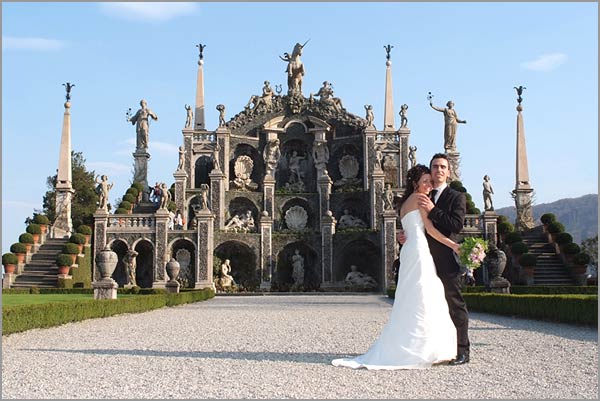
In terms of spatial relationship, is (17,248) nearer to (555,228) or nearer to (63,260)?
(63,260)

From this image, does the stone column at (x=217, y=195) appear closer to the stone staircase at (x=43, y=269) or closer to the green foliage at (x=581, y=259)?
Answer: the stone staircase at (x=43, y=269)

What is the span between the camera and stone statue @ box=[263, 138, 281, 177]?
4950 cm

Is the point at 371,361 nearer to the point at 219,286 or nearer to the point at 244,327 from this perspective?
the point at 244,327

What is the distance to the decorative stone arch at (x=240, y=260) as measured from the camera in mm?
43625

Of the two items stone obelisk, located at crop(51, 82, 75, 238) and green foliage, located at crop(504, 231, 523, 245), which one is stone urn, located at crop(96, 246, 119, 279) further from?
green foliage, located at crop(504, 231, 523, 245)

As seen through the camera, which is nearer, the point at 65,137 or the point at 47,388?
the point at 47,388

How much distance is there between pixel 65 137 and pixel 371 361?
3979cm

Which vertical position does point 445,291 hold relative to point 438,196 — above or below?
below

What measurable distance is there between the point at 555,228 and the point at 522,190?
773 centimetres

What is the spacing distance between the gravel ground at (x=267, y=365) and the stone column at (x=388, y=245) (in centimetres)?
2512

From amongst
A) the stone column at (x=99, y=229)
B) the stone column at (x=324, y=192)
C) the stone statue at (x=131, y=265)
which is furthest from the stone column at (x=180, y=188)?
the stone column at (x=324, y=192)

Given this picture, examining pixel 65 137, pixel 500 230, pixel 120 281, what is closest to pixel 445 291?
pixel 500 230

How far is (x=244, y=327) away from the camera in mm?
16062

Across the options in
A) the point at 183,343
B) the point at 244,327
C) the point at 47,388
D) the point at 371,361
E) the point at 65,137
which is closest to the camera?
the point at 47,388
